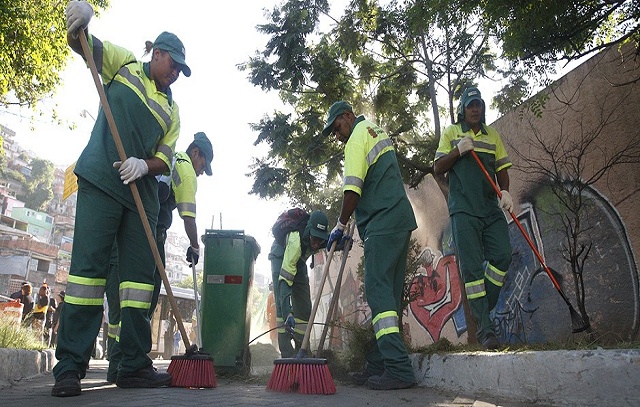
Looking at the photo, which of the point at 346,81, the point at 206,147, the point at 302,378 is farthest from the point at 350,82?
the point at 302,378

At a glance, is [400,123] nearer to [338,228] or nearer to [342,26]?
A: [342,26]

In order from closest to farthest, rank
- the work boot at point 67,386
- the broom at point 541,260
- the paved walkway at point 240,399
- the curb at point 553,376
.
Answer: the curb at point 553,376 < the paved walkway at point 240,399 < the work boot at point 67,386 < the broom at point 541,260

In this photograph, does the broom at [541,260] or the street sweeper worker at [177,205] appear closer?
the broom at [541,260]

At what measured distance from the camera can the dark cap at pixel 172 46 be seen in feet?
11.3

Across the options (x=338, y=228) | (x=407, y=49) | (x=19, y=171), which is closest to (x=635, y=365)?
(x=338, y=228)

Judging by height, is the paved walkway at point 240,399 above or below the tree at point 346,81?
below

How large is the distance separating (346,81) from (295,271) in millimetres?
3317

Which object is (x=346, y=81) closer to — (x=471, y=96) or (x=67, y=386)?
(x=471, y=96)

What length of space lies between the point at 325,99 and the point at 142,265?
4940 millimetres

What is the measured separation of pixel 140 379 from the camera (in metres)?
3.28

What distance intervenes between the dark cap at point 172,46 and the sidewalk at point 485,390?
2077 millimetres

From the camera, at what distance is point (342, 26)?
24.9 ft

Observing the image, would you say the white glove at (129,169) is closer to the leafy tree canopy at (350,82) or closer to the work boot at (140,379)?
the work boot at (140,379)

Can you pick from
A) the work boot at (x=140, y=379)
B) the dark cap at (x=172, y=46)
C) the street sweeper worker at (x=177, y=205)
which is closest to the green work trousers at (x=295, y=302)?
the street sweeper worker at (x=177, y=205)
